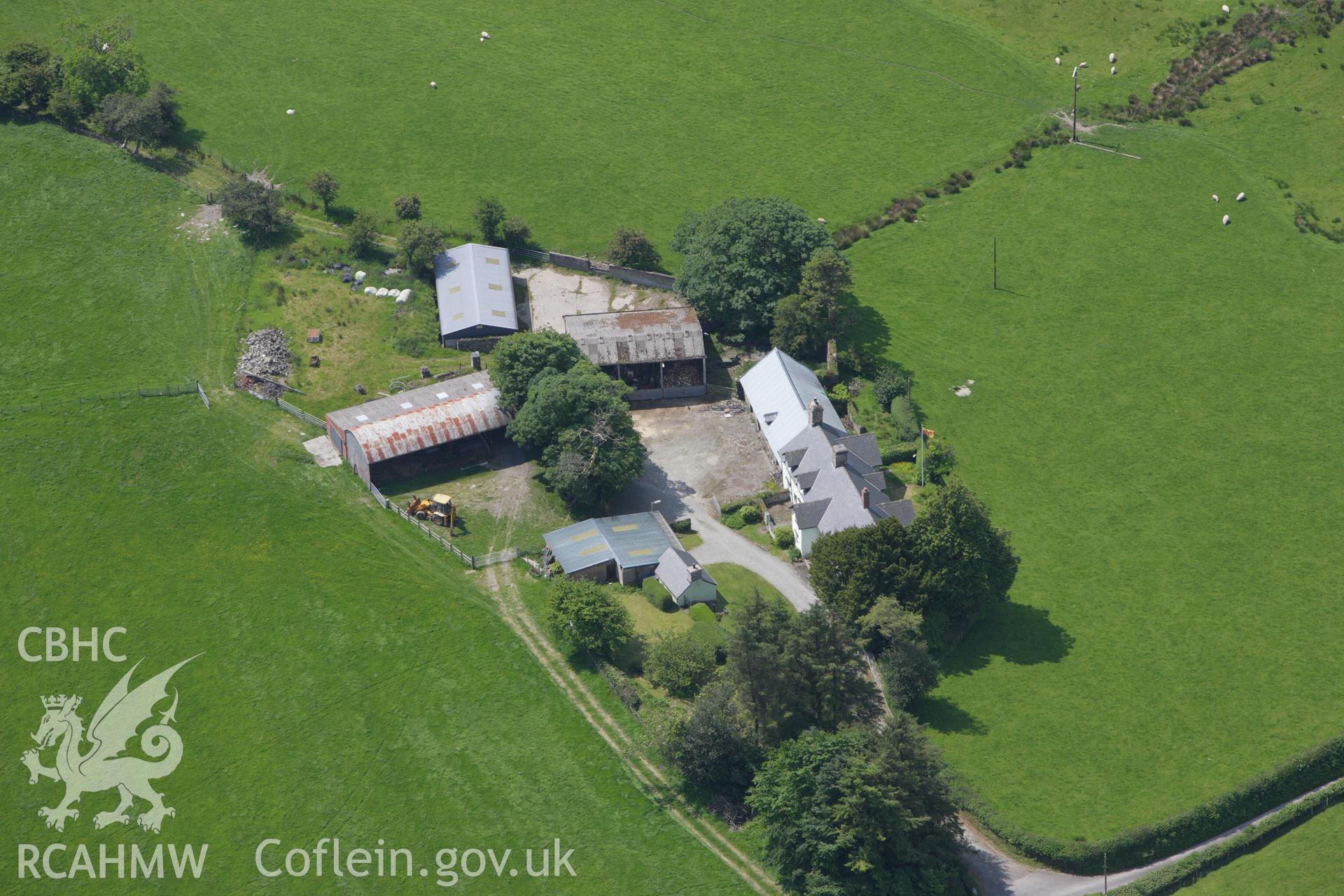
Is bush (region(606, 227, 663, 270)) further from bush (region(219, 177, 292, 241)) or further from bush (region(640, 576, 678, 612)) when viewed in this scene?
bush (region(640, 576, 678, 612))

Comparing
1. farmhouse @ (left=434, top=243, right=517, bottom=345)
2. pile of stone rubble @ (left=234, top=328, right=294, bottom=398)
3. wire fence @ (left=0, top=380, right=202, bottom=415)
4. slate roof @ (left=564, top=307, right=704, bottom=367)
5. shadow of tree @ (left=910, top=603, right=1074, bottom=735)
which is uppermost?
farmhouse @ (left=434, top=243, right=517, bottom=345)

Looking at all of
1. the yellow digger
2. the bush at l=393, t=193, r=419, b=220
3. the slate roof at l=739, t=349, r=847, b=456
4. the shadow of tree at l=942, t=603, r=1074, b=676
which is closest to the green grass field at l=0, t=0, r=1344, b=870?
the shadow of tree at l=942, t=603, r=1074, b=676

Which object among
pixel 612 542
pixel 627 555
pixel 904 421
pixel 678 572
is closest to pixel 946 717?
pixel 678 572

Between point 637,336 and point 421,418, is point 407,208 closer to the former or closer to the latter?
point 637,336

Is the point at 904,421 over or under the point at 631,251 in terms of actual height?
under

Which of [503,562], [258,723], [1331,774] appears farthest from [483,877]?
[1331,774]

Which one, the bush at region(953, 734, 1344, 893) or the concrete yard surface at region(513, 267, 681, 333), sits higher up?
the concrete yard surface at region(513, 267, 681, 333)
